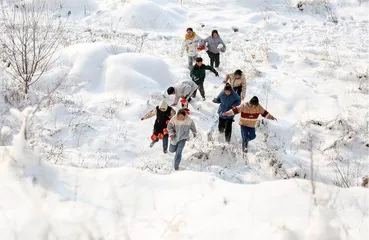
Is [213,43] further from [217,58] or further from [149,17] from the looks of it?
[149,17]

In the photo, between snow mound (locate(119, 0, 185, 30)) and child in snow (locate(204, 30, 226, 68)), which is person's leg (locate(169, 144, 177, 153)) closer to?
child in snow (locate(204, 30, 226, 68))

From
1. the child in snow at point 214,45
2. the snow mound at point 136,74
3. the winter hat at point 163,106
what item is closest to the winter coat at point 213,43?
the child in snow at point 214,45

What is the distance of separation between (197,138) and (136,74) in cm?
306

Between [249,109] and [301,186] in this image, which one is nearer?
[301,186]

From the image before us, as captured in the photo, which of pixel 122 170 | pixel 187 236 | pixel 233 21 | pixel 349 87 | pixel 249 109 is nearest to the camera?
pixel 187 236

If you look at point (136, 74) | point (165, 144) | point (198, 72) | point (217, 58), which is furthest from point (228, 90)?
point (217, 58)

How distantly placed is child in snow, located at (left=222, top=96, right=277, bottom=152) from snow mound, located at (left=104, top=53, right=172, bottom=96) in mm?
3151

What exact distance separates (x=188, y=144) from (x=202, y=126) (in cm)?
88

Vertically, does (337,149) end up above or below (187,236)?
below

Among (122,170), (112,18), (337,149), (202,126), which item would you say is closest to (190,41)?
(202,126)

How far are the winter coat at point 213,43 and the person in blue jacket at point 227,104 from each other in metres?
3.52

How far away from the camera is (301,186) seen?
3.97m

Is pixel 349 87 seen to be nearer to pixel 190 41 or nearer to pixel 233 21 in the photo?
pixel 190 41

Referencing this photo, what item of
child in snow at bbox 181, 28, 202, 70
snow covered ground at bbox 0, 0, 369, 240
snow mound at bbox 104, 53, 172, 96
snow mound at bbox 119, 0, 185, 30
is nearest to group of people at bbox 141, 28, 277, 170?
snow covered ground at bbox 0, 0, 369, 240
